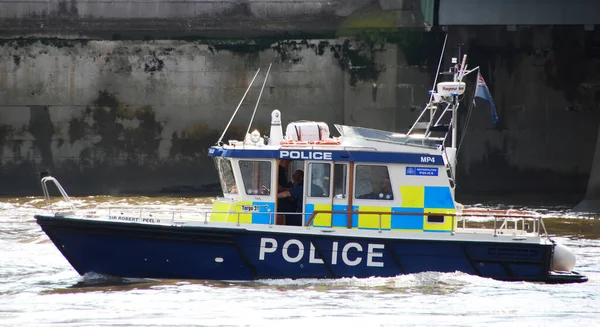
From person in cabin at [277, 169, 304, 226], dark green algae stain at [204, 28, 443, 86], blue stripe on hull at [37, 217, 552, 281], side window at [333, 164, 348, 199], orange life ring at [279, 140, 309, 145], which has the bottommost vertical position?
blue stripe on hull at [37, 217, 552, 281]

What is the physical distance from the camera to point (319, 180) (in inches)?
571

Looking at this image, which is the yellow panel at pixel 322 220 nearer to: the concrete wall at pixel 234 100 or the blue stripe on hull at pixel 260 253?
the blue stripe on hull at pixel 260 253

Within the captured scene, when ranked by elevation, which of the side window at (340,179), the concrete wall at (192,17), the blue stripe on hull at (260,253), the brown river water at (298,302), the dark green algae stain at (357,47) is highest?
the concrete wall at (192,17)

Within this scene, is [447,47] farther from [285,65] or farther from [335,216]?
[335,216]

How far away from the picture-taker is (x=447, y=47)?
87.0 feet

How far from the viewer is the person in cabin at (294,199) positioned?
1452 cm

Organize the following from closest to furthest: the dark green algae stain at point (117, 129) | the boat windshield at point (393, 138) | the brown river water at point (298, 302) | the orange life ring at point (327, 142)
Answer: the brown river water at point (298, 302) → the boat windshield at point (393, 138) → the orange life ring at point (327, 142) → the dark green algae stain at point (117, 129)

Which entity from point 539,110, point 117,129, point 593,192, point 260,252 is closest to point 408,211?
point 260,252

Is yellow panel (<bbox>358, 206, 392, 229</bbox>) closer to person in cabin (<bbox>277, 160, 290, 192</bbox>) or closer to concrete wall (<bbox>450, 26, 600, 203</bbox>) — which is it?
person in cabin (<bbox>277, 160, 290, 192</bbox>)

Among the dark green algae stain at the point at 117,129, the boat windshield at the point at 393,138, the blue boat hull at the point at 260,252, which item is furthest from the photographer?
the dark green algae stain at the point at 117,129

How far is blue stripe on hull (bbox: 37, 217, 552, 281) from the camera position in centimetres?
1416

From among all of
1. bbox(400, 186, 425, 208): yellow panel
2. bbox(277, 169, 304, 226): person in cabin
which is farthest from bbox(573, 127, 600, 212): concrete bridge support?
bbox(277, 169, 304, 226): person in cabin

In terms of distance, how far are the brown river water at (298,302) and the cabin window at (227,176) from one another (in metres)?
1.32

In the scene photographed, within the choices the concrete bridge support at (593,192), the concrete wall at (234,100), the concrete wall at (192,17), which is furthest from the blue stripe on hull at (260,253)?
the concrete wall at (192,17)
